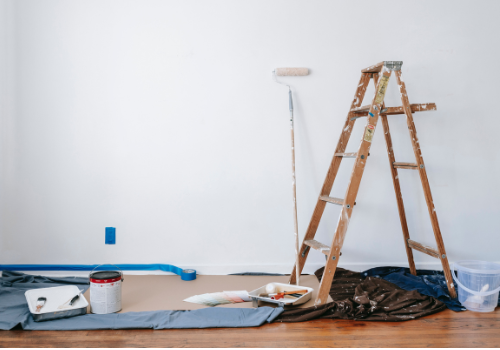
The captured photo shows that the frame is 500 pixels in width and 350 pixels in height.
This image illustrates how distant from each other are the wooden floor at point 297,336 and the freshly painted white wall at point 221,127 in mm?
932

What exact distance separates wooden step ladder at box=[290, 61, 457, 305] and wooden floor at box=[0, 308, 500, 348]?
31 cm

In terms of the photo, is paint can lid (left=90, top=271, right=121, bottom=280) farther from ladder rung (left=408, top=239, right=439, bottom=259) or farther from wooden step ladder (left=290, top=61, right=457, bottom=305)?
ladder rung (left=408, top=239, right=439, bottom=259)

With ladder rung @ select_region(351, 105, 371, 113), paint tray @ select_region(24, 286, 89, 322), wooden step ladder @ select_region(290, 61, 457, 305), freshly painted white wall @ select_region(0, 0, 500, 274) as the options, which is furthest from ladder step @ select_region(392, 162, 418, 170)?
paint tray @ select_region(24, 286, 89, 322)

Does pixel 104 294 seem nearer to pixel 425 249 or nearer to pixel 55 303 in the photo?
pixel 55 303

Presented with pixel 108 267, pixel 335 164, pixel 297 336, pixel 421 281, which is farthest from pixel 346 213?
pixel 108 267

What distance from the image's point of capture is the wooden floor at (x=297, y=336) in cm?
167

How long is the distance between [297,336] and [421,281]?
3.77 ft

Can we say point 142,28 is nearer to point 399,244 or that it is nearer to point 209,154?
point 209,154

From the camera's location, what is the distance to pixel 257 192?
2.79 metres

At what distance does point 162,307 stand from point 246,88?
5.25 ft

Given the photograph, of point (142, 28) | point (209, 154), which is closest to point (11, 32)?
point (142, 28)

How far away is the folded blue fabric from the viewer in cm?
222

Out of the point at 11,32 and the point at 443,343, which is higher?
the point at 11,32

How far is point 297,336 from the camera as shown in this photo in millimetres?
1760
